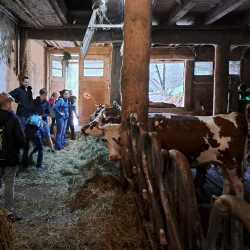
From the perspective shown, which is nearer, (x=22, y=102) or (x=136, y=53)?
(x=136, y=53)

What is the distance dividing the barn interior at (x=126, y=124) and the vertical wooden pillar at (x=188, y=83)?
0.04 metres

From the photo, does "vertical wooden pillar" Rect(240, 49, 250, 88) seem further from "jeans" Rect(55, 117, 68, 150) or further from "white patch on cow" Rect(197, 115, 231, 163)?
"white patch on cow" Rect(197, 115, 231, 163)

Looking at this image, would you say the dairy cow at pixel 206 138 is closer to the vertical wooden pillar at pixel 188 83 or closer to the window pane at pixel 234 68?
the vertical wooden pillar at pixel 188 83

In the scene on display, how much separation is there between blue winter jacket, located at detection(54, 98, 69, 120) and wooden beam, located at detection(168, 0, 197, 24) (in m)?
3.45

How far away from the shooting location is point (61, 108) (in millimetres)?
10188

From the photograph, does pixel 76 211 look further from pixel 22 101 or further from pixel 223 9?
pixel 223 9

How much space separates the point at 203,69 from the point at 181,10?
6830 millimetres

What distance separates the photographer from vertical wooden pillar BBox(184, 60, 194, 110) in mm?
14784

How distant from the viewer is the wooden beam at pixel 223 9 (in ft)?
25.1

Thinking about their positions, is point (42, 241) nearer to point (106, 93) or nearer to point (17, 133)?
point (17, 133)

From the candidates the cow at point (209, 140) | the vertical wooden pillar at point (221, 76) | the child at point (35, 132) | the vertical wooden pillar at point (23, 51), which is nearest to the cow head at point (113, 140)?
the cow at point (209, 140)

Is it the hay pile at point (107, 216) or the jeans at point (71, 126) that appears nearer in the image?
the hay pile at point (107, 216)

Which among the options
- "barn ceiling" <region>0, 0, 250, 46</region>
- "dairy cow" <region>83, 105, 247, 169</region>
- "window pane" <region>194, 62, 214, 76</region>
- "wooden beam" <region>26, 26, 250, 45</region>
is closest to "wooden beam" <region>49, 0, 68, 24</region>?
"barn ceiling" <region>0, 0, 250, 46</region>

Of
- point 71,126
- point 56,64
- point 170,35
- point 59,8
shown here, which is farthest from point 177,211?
point 56,64
